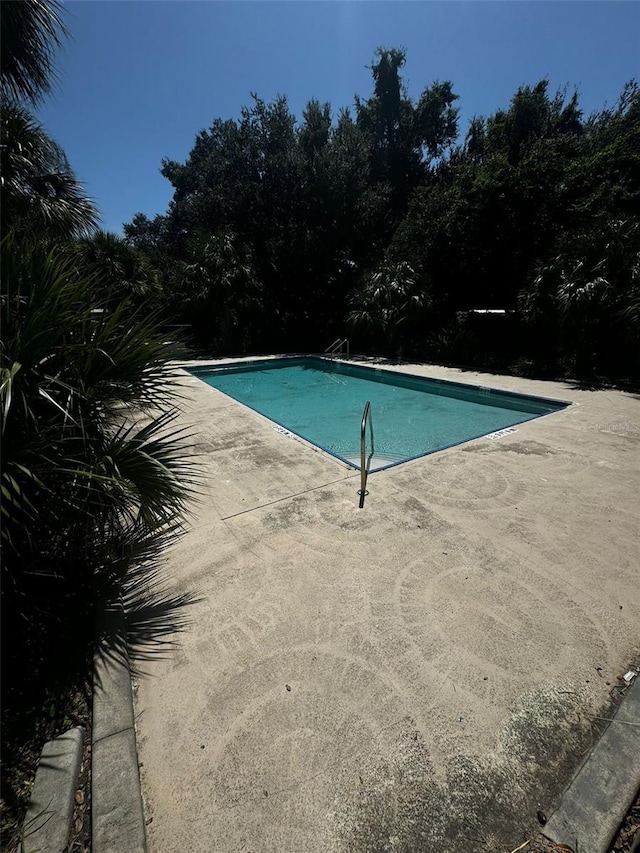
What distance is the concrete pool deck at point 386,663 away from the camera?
55.7 inches

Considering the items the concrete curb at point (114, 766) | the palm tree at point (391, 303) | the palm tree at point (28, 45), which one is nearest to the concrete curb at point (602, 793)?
the concrete curb at point (114, 766)

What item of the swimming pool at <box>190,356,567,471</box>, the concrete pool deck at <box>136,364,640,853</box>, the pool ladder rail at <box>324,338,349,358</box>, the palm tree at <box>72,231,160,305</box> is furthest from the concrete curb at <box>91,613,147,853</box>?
the pool ladder rail at <box>324,338,349,358</box>

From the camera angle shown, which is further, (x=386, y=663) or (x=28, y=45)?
(x=28, y=45)

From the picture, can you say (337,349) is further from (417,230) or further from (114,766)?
(114,766)

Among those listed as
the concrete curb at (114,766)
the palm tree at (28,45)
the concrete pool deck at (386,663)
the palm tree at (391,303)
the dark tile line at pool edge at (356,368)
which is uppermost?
the palm tree at (28,45)

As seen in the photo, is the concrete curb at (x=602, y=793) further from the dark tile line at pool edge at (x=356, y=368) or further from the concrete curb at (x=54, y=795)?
the dark tile line at pool edge at (x=356, y=368)

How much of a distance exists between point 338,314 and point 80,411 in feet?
59.7

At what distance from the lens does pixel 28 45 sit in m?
5.38

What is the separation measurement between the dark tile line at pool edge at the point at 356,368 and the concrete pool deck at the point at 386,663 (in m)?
4.55

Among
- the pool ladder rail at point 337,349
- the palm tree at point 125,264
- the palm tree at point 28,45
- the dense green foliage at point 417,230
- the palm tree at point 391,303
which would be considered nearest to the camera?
the palm tree at point 28,45

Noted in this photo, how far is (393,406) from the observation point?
933 centimetres

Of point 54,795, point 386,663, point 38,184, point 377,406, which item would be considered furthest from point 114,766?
point 38,184

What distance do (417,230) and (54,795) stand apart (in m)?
17.4

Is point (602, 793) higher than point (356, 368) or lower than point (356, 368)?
lower
